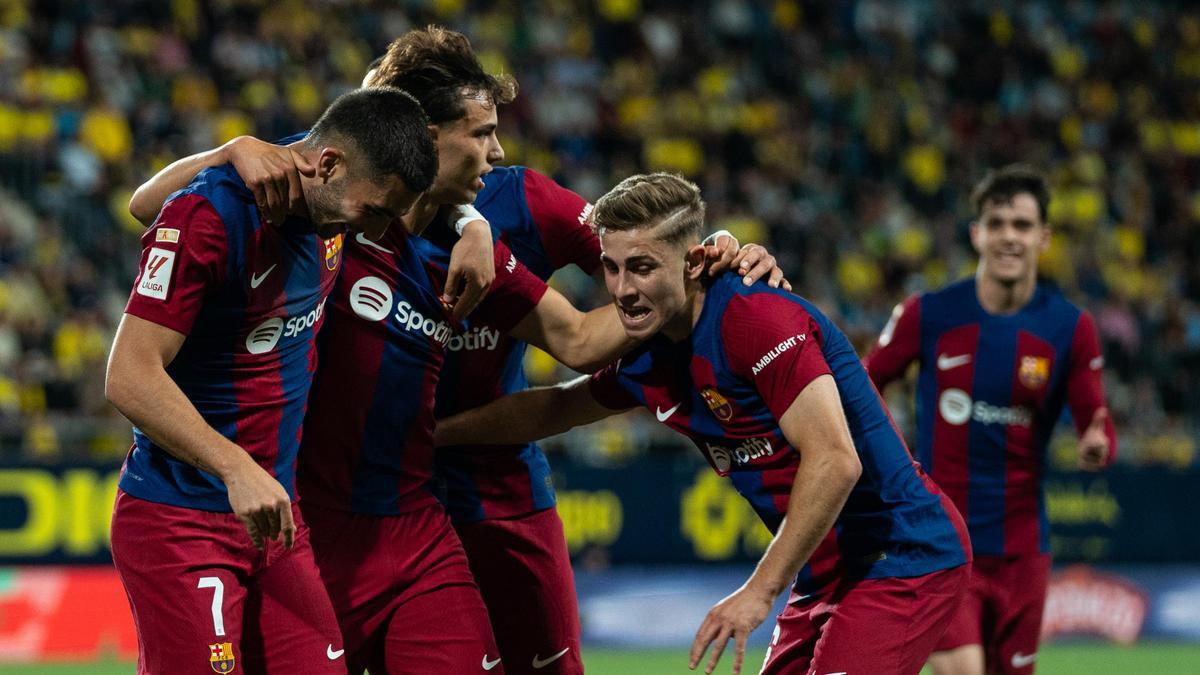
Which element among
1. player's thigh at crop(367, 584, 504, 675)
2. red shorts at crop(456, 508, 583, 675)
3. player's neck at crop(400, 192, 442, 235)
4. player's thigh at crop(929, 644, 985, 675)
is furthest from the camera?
player's thigh at crop(929, 644, 985, 675)

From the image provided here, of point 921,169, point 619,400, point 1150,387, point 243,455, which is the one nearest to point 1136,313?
point 1150,387

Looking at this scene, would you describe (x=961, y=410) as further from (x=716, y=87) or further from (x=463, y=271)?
(x=716, y=87)

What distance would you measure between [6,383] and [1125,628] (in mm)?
9020

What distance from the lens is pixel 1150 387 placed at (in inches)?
662

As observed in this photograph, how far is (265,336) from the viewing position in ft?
14.3

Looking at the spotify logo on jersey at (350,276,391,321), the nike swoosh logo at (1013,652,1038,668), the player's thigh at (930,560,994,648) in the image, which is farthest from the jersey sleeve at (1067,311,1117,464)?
the spotify logo on jersey at (350,276,391,321)

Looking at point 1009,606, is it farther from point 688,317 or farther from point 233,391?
point 233,391

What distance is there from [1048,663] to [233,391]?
8808 millimetres

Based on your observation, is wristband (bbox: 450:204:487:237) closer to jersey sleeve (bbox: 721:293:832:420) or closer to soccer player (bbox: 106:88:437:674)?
soccer player (bbox: 106:88:437:674)

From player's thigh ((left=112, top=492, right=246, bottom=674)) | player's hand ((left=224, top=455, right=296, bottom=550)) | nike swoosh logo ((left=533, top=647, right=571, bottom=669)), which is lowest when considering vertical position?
nike swoosh logo ((left=533, top=647, right=571, bottom=669))

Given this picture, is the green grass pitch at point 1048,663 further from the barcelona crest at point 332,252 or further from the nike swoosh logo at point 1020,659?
the barcelona crest at point 332,252

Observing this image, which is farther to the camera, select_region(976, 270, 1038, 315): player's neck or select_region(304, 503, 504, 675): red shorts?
select_region(976, 270, 1038, 315): player's neck

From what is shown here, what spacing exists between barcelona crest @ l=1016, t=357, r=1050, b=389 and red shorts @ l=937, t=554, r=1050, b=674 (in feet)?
2.53

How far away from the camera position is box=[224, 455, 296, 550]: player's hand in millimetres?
3971
